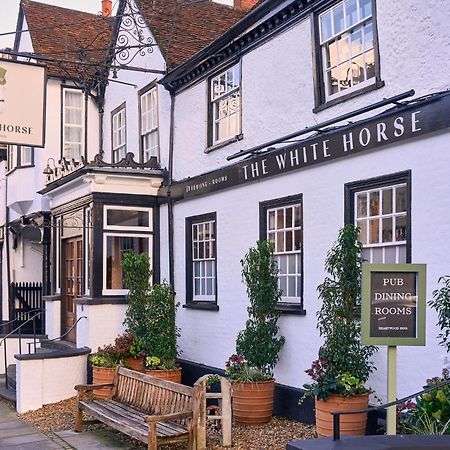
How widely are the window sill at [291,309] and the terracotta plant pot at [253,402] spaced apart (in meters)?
1.01

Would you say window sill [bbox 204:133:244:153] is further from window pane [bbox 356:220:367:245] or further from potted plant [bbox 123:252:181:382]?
window pane [bbox 356:220:367:245]

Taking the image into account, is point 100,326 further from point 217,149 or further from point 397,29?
point 397,29

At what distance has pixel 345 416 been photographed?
7465 mm

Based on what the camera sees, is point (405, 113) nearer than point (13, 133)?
Yes

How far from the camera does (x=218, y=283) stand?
11.9m

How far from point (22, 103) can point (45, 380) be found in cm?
475

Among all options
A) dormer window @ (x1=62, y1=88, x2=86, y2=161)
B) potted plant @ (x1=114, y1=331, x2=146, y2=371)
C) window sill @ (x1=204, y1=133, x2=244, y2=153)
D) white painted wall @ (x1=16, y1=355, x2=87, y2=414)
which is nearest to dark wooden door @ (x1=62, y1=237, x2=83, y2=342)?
dormer window @ (x1=62, y1=88, x2=86, y2=161)

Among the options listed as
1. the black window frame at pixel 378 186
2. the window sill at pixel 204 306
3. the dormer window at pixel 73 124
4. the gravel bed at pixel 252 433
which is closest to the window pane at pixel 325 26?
the black window frame at pixel 378 186

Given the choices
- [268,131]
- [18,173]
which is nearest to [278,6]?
[268,131]

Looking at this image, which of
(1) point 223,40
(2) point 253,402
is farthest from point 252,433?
(1) point 223,40

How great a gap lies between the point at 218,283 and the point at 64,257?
5.64 m

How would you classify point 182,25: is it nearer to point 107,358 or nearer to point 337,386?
point 107,358

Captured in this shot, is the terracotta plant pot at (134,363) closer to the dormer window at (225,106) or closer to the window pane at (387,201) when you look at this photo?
the dormer window at (225,106)

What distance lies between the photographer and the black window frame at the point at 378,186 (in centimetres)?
765
